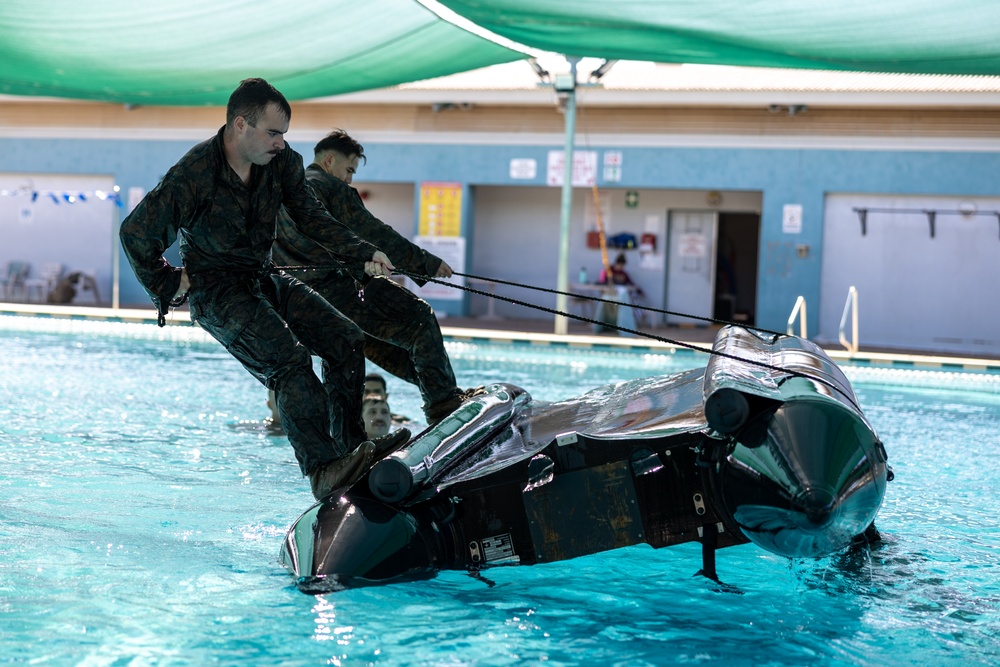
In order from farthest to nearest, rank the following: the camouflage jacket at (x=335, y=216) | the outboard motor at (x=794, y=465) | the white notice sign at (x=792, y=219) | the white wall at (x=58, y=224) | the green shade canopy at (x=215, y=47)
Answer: the white wall at (x=58, y=224) → the white notice sign at (x=792, y=219) → the green shade canopy at (x=215, y=47) → the camouflage jacket at (x=335, y=216) → the outboard motor at (x=794, y=465)

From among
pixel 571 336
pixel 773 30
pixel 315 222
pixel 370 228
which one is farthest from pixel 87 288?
pixel 315 222

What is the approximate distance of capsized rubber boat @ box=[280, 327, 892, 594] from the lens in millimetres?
3629

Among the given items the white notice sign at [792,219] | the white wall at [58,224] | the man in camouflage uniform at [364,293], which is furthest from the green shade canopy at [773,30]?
the white wall at [58,224]

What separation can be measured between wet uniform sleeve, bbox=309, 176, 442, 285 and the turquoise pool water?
1.38 meters

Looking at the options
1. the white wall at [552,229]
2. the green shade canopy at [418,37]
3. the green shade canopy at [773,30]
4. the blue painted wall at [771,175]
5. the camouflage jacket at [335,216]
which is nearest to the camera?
the camouflage jacket at [335,216]

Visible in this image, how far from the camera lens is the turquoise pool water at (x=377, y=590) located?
340 cm

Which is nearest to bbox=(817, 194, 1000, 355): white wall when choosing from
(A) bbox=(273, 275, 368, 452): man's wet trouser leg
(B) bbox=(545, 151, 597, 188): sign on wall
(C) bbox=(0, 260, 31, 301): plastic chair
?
(B) bbox=(545, 151, 597, 188): sign on wall

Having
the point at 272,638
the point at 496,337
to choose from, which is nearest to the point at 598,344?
the point at 496,337

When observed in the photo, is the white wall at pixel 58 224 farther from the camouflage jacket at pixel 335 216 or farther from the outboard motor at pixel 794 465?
the outboard motor at pixel 794 465

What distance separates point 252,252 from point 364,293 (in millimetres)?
1019

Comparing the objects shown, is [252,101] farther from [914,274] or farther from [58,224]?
[58,224]

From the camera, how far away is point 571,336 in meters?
16.2

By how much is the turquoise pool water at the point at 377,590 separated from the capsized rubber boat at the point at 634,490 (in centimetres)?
16

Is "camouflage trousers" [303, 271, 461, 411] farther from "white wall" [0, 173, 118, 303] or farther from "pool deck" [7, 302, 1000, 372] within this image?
"white wall" [0, 173, 118, 303]
